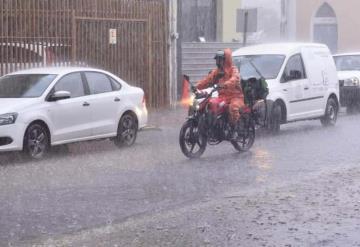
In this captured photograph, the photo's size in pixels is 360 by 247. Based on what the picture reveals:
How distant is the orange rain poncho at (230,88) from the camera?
14438 millimetres

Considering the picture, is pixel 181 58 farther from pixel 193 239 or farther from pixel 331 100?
pixel 193 239

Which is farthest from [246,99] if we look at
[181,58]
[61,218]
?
[181,58]

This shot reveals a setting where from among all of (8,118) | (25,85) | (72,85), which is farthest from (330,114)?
(8,118)

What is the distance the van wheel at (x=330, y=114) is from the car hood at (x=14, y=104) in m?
8.07

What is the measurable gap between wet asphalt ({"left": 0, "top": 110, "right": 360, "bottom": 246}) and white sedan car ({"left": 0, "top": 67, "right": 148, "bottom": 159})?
34 cm

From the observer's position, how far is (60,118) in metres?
14.3

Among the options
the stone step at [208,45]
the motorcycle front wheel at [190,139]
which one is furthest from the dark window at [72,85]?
the stone step at [208,45]

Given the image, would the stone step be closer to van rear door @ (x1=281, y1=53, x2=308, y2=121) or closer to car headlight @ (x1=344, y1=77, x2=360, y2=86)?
car headlight @ (x1=344, y1=77, x2=360, y2=86)

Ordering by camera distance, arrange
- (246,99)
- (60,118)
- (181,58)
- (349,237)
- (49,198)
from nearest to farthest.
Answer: (349,237)
(49,198)
(60,118)
(246,99)
(181,58)

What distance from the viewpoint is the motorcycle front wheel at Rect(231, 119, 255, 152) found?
48.6ft

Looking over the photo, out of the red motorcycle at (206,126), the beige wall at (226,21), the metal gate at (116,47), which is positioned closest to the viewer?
the red motorcycle at (206,126)

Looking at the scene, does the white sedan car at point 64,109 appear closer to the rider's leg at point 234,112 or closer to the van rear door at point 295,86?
the rider's leg at point 234,112

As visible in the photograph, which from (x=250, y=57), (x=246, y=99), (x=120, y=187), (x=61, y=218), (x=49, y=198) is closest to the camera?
(x=61, y=218)

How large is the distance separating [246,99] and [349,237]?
303 inches
